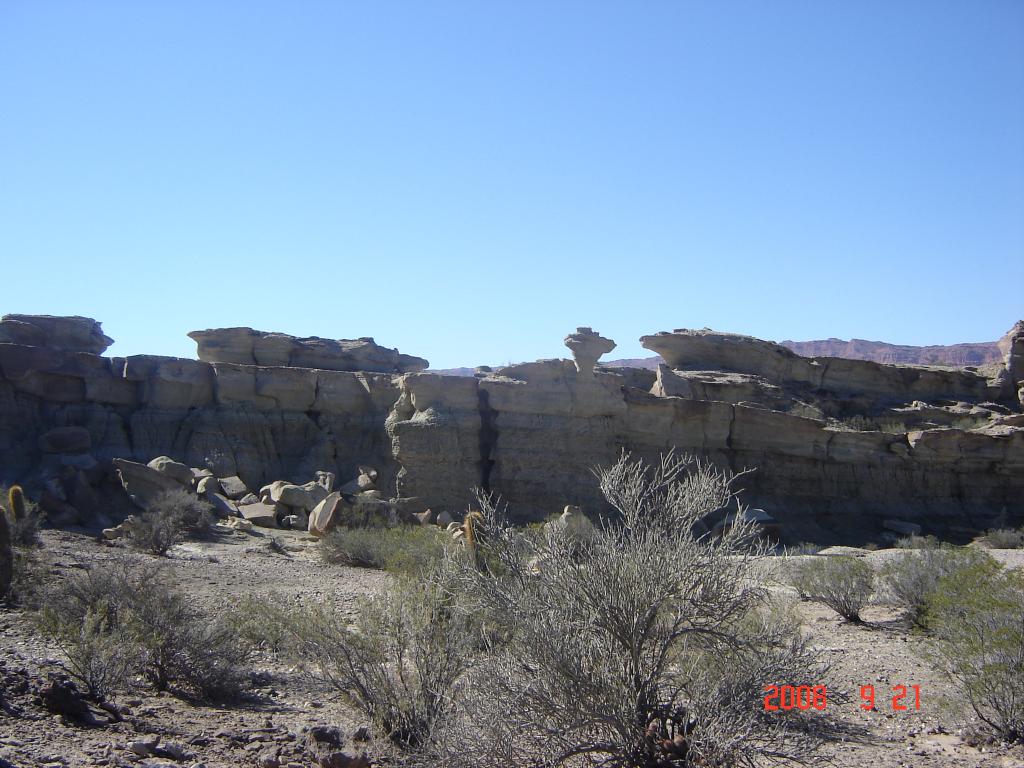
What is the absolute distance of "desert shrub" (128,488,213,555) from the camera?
1773cm

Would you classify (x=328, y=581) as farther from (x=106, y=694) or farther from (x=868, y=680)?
(x=868, y=680)

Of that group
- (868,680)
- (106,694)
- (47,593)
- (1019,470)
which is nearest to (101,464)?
(47,593)

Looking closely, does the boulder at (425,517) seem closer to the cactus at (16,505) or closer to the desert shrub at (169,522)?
the desert shrub at (169,522)

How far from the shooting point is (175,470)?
22.7 meters

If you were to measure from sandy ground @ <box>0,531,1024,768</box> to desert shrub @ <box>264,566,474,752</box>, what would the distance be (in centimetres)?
32

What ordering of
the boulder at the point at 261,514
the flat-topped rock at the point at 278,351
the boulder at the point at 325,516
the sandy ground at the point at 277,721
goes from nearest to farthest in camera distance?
1. the sandy ground at the point at 277,721
2. the boulder at the point at 325,516
3. the boulder at the point at 261,514
4. the flat-topped rock at the point at 278,351

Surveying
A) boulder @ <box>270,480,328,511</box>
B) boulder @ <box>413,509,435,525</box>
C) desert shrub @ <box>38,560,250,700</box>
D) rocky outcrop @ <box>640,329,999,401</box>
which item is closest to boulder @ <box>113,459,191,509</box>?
boulder @ <box>270,480,328,511</box>

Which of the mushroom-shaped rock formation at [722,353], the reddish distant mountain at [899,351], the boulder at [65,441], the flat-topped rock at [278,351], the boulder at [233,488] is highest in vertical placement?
the reddish distant mountain at [899,351]

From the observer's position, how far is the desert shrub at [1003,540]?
24.5 m

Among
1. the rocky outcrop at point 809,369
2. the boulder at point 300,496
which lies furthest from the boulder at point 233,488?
the rocky outcrop at point 809,369

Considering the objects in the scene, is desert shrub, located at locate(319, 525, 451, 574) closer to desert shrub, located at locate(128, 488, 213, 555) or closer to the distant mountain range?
desert shrub, located at locate(128, 488, 213, 555)

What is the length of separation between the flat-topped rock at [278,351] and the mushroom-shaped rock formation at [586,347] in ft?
28.6

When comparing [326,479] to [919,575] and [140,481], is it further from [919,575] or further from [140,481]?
[919,575]

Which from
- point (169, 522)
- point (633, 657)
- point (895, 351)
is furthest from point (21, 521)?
point (895, 351)
